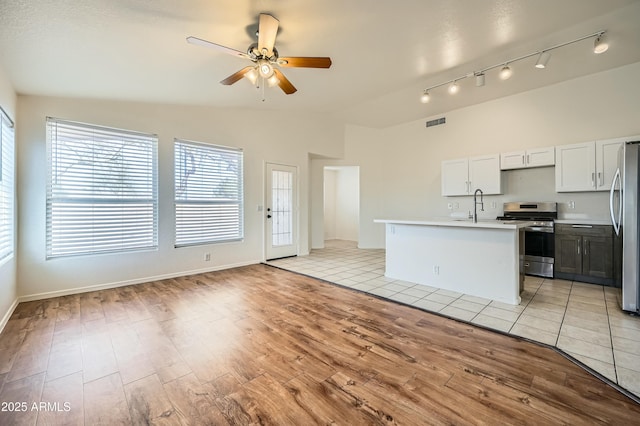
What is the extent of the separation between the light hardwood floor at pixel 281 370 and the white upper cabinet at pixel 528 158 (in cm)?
370

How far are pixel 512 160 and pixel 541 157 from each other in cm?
42

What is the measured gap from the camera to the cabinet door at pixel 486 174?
5035 mm

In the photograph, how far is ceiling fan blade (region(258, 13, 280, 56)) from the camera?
2.29 metres

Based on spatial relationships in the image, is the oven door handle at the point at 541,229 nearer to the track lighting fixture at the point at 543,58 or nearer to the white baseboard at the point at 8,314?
the track lighting fixture at the point at 543,58

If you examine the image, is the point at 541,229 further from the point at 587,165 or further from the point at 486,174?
the point at 486,174

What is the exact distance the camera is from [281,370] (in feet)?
6.17

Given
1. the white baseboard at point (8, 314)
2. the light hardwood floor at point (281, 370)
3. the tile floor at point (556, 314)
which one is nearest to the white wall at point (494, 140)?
the tile floor at point (556, 314)

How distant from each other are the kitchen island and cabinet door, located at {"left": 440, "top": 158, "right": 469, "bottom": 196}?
2.14 m

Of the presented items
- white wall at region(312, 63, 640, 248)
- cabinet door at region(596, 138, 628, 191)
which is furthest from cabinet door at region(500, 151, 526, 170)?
cabinet door at region(596, 138, 628, 191)

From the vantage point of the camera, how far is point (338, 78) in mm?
3779

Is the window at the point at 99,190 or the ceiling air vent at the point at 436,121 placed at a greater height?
the ceiling air vent at the point at 436,121

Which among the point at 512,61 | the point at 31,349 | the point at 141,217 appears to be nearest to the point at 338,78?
the point at 512,61

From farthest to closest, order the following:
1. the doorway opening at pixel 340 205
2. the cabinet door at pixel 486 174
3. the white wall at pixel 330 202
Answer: the white wall at pixel 330 202 → the doorway opening at pixel 340 205 → the cabinet door at pixel 486 174

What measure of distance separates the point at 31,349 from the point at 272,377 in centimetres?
212
